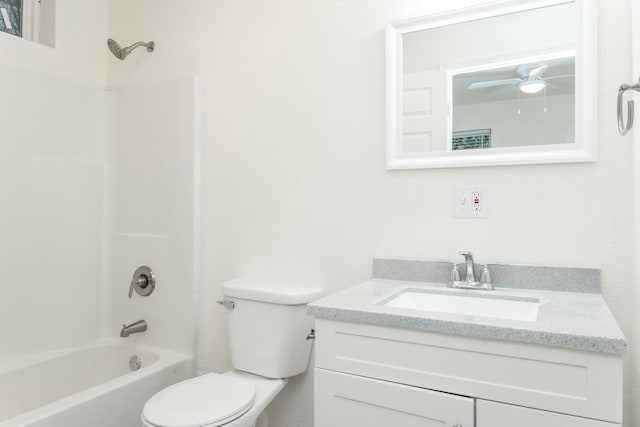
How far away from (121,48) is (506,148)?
194 cm

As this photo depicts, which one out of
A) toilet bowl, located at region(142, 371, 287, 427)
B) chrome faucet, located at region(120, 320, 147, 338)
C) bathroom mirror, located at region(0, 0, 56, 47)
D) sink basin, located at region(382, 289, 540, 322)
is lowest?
toilet bowl, located at region(142, 371, 287, 427)

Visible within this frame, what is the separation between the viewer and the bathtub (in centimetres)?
150

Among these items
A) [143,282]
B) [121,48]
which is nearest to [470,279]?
[143,282]

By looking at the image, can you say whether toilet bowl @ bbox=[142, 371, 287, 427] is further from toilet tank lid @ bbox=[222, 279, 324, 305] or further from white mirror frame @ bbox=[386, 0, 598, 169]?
white mirror frame @ bbox=[386, 0, 598, 169]

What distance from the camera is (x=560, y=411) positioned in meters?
0.95

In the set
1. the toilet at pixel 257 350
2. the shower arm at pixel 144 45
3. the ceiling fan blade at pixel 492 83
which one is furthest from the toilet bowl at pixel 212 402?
the shower arm at pixel 144 45

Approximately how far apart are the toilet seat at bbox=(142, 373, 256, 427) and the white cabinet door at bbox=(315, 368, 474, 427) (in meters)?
0.33

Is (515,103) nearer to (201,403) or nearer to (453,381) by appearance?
(453,381)

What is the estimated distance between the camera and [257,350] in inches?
67.1

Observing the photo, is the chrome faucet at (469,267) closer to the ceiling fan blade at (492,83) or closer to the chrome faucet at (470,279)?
the chrome faucet at (470,279)

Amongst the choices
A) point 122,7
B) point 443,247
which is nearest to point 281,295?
point 443,247

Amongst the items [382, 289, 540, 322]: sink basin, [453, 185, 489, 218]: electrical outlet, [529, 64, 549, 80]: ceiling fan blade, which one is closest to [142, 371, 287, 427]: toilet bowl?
[382, 289, 540, 322]: sink basin

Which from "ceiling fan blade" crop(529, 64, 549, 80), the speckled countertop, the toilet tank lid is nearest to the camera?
the speckled countertop

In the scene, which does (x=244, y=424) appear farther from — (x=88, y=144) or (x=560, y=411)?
(x=88, y=144)
